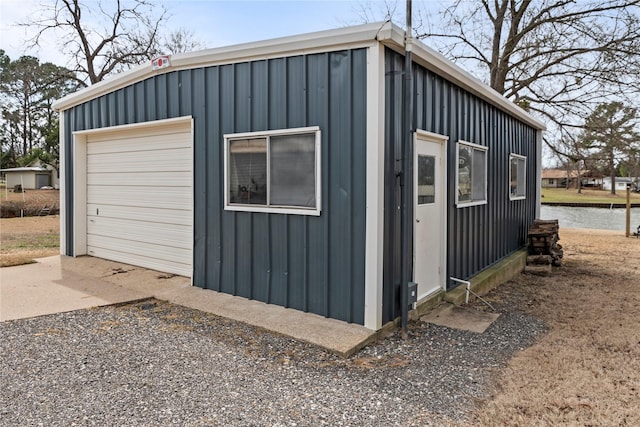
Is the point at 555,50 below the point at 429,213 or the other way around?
the other way around

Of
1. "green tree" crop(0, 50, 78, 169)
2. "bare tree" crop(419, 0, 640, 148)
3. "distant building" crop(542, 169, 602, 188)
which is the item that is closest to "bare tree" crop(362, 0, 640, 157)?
"bare tree" crop(419, 0, 640, 148)

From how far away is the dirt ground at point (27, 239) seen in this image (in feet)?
24.2

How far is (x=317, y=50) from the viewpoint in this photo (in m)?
4.15

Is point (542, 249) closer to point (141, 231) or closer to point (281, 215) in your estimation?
point (281, 215)

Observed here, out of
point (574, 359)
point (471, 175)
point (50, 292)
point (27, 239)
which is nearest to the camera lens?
point (574, 359)

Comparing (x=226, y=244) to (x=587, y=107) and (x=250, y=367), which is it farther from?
(x=587, y=107)

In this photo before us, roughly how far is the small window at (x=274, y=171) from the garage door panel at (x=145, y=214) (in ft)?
3.54

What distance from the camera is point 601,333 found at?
4250mm

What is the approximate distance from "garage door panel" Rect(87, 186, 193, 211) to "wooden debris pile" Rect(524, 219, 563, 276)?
5711 millimetres

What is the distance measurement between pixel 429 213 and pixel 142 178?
4004 millimetres

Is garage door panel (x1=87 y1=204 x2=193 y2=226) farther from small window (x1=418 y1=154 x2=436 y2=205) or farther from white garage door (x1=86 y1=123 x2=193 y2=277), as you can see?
small window (x1=418 y1=154 x2=436 y2=205)

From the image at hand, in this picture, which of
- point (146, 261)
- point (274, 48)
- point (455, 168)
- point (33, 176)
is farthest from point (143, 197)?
point (33, 176)

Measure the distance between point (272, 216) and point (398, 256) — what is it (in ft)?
4.35

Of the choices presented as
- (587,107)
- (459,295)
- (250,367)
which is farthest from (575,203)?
(250,367)
